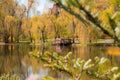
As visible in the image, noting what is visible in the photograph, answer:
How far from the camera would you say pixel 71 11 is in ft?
3.45

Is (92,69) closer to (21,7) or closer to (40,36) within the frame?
(40,36)

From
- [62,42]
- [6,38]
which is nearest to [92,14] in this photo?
[62,42]

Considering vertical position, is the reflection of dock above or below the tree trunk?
below

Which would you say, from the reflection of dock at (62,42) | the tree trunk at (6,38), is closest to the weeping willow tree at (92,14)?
the reflection of dock at (62,42)

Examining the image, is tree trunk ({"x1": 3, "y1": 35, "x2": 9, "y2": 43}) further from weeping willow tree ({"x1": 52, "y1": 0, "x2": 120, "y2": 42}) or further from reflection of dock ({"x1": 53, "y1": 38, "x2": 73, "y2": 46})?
A: weeping willow tree ({"x1": 52, "y1": 0, "x2": 120, "y2": 42})

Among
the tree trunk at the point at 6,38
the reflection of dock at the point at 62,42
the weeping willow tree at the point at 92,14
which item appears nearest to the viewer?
the weeping willow tree at the point at 92,14

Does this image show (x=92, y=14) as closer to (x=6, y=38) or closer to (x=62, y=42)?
(x=62, y=42)

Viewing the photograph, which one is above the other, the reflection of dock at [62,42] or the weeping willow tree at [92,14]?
the weeping willow tree at [92,14]

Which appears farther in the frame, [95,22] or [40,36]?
[40,36]

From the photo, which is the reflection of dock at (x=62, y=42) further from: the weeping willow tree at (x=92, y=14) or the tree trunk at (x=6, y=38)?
the weeping willow tree at (x=92, y=14)

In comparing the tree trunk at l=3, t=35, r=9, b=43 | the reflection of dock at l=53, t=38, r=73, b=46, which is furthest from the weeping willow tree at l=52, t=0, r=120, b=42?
the tree trunk at l=3, t=35, r=9, b=43

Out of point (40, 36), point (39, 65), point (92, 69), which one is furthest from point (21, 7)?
point (92, 69)

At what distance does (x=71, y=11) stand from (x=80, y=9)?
3 centimetres

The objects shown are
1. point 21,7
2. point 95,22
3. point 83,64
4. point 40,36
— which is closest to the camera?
point 95,22
